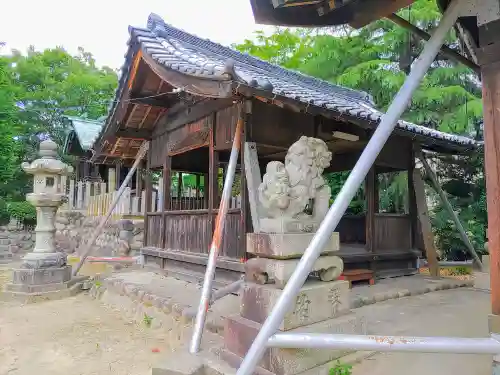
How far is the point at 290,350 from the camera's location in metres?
3.03

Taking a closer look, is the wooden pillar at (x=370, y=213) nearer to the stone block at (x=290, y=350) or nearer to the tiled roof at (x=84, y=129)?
the stone block at (x=290, y=350)

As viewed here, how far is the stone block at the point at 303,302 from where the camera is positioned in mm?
3189

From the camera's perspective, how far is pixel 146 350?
495 cm

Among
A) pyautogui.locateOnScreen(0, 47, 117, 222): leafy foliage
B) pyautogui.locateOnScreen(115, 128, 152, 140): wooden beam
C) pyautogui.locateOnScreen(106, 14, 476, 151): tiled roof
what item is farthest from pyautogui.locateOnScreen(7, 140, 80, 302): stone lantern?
pyautogui.locateOnScreen(0, 47, 117, 222): leafy foliage

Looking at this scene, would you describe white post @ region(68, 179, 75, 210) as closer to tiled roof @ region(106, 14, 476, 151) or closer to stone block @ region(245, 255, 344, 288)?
tiled roof @ region(106, 14, 476, 151)

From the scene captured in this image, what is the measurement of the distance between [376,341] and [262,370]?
1.16m

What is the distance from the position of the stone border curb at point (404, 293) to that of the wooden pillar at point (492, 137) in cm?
324

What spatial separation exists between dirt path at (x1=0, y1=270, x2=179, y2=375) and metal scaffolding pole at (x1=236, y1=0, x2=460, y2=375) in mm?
2529

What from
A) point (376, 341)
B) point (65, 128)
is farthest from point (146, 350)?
point (65, 128)

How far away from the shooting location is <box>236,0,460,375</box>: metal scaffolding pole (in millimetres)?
2385

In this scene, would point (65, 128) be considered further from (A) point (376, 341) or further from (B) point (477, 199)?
(A) point (376, 341)

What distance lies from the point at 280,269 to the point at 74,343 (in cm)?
383

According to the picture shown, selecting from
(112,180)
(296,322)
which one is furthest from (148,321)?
(112,180)

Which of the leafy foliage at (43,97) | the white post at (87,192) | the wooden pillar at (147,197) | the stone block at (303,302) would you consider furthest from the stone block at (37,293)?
the leafy foliage at (43,97)
